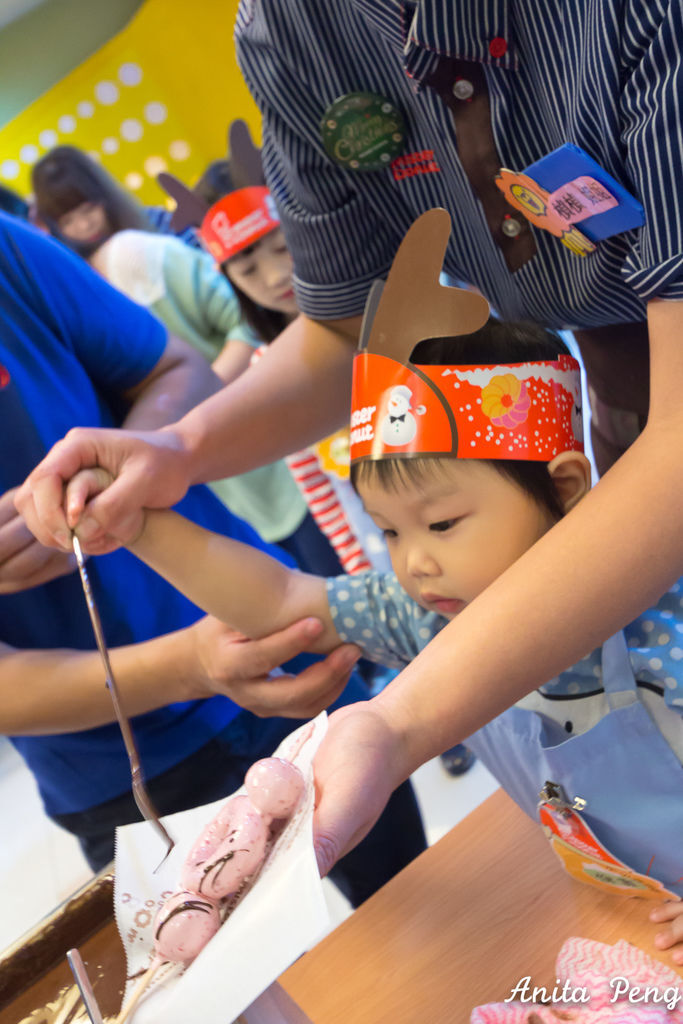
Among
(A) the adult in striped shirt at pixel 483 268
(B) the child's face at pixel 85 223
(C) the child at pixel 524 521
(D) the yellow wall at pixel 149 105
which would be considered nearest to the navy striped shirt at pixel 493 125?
(A) the adult in striped shirt at pixel 483 268

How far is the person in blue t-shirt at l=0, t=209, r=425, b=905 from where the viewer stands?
96 cm

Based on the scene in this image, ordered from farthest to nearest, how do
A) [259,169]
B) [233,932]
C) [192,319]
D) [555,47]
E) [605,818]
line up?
[192,319] < [259,169] < [605,818] < [555,47] < [233,932]

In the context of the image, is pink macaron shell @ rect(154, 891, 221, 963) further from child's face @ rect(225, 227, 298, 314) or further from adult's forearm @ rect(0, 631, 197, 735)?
child's face @ rect(225, 227, 298, 314)

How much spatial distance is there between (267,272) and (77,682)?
3.75ft

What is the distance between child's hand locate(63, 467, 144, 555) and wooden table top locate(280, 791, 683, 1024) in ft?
1.42

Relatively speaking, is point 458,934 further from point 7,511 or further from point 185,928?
point 7,511

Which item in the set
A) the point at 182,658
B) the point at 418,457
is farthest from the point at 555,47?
the point at 182,658

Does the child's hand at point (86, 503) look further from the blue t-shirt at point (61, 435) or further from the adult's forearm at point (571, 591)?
the adult's forearm at point (571, 591)

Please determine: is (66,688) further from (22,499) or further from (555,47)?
(555,47)

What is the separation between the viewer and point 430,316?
731 mm

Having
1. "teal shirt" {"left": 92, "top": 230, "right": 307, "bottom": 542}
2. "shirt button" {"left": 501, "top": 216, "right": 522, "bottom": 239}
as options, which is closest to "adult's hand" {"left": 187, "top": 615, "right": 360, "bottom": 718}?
→ "shirt button" {"left": 501, "top": 216, "right": 522, "bottom": 239}

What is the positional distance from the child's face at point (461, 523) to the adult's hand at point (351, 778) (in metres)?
0.20

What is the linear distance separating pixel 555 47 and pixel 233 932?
65 centimetres

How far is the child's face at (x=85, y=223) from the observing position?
7.47 ft
